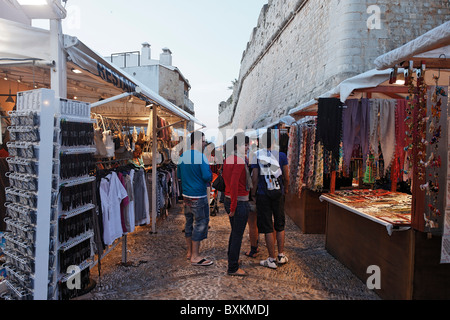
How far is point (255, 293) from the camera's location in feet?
11.5

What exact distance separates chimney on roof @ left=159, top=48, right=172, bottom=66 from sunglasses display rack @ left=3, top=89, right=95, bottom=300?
3080cm

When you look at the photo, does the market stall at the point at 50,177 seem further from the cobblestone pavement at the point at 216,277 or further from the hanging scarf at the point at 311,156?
the hanging scarf at the point at 311,156

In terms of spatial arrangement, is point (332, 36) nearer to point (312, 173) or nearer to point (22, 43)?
point (312, 173)

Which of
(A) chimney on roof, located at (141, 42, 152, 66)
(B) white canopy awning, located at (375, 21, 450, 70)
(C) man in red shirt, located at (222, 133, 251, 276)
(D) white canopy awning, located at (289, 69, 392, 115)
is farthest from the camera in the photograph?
(A) chimney on roof, located at (141, 42, 152, 66)

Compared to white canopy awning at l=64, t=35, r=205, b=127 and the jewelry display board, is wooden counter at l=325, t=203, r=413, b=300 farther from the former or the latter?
white canopy awning at l=64, t=35, r=205, b=127

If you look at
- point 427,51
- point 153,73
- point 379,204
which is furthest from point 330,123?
point 153,73

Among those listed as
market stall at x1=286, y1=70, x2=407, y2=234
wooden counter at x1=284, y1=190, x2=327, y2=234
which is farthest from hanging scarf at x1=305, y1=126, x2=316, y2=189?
wooden counter at x1=284, y1=190, x2=327, y2=234

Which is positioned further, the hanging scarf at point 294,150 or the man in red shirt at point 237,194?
the hanging scarf at point 294,150

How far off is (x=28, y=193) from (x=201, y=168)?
2.13m

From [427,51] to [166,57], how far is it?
1268 inches

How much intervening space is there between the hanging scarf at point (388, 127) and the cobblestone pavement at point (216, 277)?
72.0 inches

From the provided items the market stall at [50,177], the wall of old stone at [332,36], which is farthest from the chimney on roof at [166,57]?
the market stall at [50,177]

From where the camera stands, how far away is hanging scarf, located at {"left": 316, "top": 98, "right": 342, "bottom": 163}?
4.15 meters

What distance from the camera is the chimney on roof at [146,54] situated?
30466 mm
